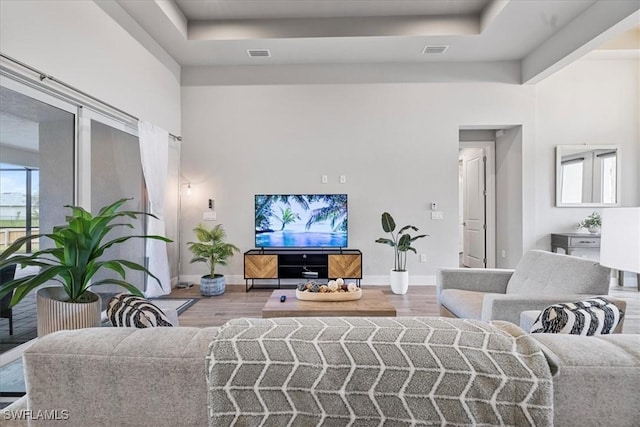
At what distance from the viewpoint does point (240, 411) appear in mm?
854

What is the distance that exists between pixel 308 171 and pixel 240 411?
4.40 meters

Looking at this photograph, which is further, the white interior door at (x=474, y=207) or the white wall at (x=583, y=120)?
the white interior door at (x=474, y=207)

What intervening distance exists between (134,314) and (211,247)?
3.38 m

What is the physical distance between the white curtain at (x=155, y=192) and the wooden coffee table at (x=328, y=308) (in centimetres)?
210

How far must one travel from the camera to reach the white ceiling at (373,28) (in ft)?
12.2

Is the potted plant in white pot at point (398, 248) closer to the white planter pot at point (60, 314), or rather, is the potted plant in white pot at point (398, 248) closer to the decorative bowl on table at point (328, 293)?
the decorative bowl on table at point (328, 293)

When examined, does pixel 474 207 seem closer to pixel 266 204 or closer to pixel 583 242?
pixel 583 242

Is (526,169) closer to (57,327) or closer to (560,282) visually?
(560,282)

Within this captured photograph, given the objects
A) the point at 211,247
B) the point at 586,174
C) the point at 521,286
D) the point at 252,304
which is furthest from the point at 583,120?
the point at 211,247

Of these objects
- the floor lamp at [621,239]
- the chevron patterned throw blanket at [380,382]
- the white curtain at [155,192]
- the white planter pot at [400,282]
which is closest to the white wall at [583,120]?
the white planter pot at [400,282]

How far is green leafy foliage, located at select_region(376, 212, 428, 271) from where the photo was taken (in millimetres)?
4578

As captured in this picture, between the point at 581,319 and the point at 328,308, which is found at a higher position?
the point at 581,319

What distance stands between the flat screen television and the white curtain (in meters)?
1.26

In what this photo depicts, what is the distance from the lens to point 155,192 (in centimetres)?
425
